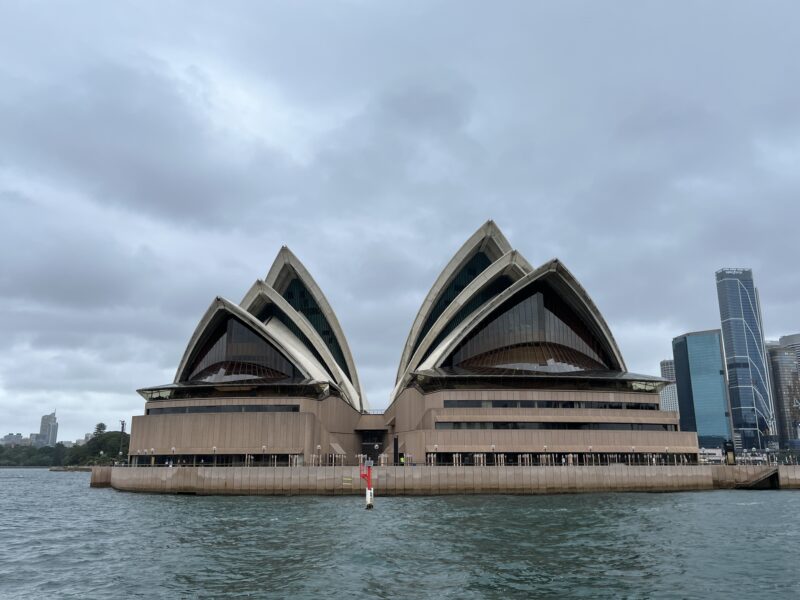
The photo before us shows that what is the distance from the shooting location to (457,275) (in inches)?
2827

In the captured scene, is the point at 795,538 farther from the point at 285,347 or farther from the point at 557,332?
the point at 285,347

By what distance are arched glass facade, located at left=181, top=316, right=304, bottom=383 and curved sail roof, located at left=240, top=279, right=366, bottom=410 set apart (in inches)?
207

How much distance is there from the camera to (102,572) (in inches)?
781

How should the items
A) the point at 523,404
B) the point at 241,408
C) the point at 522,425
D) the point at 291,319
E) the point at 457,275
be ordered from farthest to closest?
the point at 291,319
the point at 457,275
the point at 241,408
the point at 523,404
the point at 522,425

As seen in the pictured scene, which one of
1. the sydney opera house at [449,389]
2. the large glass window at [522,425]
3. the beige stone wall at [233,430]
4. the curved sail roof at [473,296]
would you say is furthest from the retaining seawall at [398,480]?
the curved sail roof at [473,296]

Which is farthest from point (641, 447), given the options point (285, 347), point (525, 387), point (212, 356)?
point (212, 356)

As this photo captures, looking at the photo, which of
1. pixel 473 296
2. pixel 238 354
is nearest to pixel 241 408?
pixel 238 354

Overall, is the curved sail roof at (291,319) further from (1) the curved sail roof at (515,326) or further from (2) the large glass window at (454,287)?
(2) the large glass window at (454,287)

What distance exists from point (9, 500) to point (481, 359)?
139 ft

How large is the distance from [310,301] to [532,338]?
2929 centimetres

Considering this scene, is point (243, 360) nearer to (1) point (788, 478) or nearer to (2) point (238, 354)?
(2) point (238, 354)

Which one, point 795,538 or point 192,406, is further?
point 192,406

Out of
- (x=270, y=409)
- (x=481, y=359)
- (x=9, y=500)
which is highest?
(x=481, y=359)

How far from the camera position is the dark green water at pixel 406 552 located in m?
17.3
